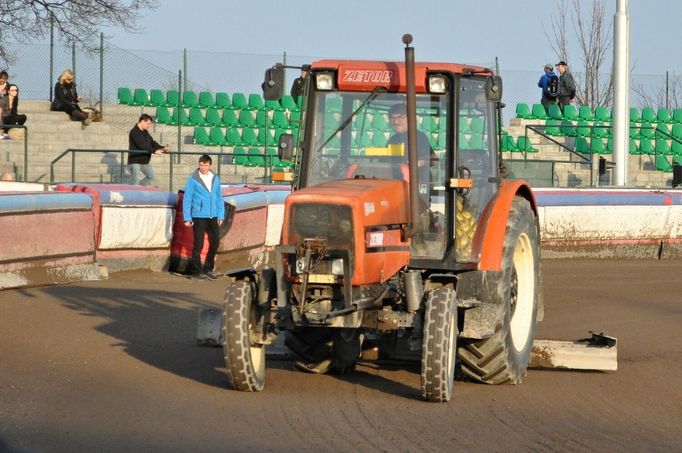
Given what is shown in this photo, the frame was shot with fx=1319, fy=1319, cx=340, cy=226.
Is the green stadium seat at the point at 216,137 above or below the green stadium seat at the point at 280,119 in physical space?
below

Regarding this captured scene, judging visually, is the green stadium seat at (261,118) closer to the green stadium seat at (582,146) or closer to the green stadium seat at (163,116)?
the green stadium seat at (163,116)

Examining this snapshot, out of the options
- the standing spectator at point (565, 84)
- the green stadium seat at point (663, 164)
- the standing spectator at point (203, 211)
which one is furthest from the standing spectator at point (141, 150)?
the green stadium seat at point (663, 164)

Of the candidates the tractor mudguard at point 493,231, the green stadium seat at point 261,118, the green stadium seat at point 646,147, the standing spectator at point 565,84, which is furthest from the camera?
the standing spectator at point 565,84

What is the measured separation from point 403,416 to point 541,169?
16.7 meters

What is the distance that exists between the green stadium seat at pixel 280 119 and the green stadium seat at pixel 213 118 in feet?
4.05

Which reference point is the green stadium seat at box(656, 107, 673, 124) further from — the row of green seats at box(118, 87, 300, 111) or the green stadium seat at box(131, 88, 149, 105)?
Result: the green stadium seat at box(131, 88, 149, 105)

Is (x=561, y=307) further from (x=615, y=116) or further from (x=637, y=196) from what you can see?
(x=615, y=116)

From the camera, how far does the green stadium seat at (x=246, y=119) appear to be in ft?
95.7

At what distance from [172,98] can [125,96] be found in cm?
102

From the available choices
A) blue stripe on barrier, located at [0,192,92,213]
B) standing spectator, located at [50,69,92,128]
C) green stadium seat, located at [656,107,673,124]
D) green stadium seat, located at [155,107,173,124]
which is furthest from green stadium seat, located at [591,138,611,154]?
blue stripe on barrier, located at [0,192,92,213]

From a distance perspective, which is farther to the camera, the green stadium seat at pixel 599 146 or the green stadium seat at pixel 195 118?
the green stadium seat at pixel 599 146

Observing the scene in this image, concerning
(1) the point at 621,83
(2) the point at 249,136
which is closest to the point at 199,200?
(1) the point at 621,83

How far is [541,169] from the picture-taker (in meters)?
24.6

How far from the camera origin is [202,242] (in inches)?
720
